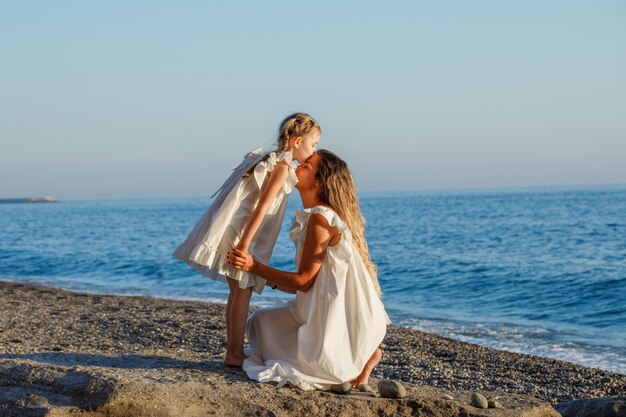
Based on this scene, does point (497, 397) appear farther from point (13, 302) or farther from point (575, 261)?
point (575, 261)

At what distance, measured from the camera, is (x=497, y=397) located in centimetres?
570

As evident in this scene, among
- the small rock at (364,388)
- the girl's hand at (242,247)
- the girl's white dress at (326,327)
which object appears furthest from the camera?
the girl's hand at (242,247)

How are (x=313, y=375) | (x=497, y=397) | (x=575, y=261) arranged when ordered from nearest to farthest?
(x=313, y=375), (x=497, y=397), (x=575, y=261)

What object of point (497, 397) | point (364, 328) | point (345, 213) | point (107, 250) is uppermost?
point (345, 213)

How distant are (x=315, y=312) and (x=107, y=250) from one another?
2802 cm

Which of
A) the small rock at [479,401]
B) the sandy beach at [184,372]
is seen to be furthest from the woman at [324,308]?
the small rock at [479,401]

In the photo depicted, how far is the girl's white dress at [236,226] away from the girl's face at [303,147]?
145 millimetres

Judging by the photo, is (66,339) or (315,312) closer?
(315,312)

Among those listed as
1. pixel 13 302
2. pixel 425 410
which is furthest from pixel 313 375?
pixel 13 302

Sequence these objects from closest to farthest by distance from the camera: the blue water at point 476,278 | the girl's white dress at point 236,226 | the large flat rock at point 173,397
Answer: the large flat rock at point 173,397 → the girl's white dress at point 236,226 → the blue water at point 476,278

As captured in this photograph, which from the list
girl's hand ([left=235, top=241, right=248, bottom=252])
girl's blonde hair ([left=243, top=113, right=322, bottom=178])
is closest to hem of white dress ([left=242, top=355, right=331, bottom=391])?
girl's hand ([left=235, top=241, right=248, bottom=252])

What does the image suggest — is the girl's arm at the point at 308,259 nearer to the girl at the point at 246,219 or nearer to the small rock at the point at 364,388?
the girl at the point at 246,219

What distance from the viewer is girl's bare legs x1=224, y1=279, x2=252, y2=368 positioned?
5617 mm

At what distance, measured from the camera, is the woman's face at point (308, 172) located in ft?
18.6
